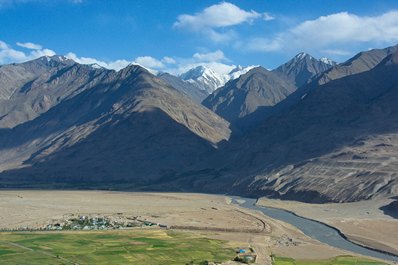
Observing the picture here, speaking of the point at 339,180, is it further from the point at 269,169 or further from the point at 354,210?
the point at 269,169

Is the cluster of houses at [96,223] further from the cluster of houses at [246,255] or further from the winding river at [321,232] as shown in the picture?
the cluster of houses at [246,255]

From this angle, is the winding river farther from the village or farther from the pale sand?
the village

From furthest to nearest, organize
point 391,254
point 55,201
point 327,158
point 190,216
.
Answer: point 327,158 < point 55,201 < point 190,216 < point 391,254

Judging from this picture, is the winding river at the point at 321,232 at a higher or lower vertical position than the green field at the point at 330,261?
higher

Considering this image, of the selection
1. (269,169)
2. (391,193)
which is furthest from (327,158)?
(391,193)

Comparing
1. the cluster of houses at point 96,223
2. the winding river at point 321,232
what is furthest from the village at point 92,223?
the winding river at point 321,232

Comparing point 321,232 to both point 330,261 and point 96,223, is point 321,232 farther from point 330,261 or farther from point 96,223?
point 96,223
